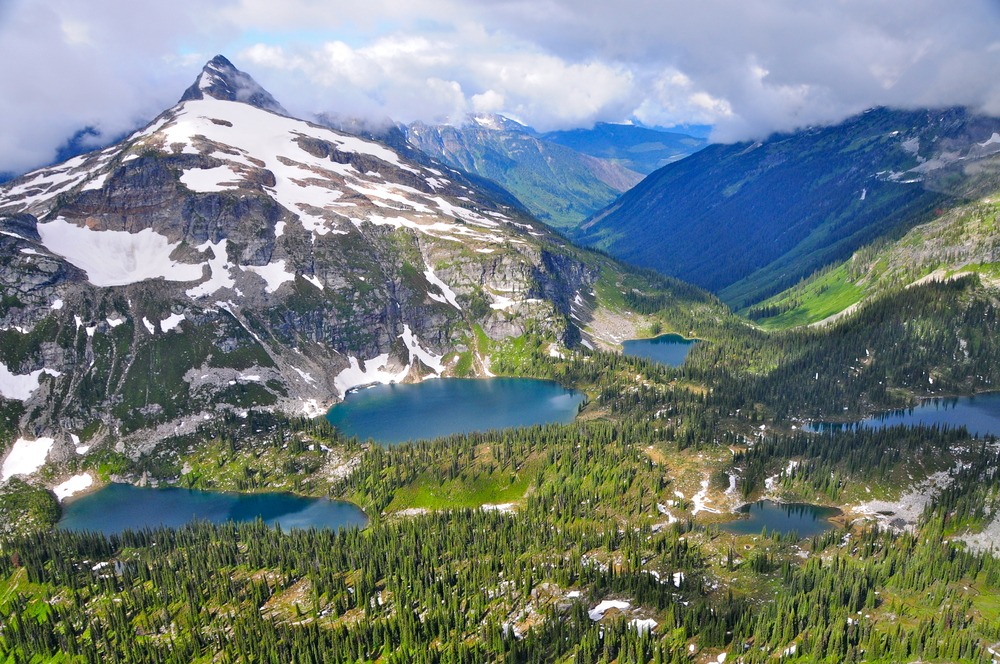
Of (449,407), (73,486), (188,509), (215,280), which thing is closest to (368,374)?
(449,407)

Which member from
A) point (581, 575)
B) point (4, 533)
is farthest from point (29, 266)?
point (581, 575)

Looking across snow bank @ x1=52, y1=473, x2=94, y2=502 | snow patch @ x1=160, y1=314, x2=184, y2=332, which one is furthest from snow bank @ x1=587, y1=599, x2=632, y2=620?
snow patch @ x1=160, y1=314, x2=184, y2=332

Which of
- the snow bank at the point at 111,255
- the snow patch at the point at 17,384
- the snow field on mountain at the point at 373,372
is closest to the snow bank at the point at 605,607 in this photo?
the snow field on mountain at the point at 373,372

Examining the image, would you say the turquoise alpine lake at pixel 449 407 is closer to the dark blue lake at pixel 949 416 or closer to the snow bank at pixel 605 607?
the dark blue lake at pixel 949 416

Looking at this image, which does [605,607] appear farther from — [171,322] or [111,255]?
[111,255]

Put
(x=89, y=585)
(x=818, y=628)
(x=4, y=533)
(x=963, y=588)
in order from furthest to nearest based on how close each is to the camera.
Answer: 1. (x=4, y=533)
2. (x=89, y=585)
3. (x=963, y=588)
4. (x=818, y=628)

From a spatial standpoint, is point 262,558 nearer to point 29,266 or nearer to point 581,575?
point 581,575
